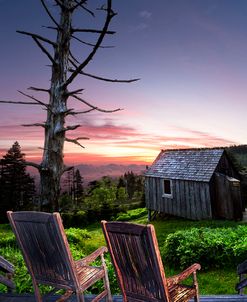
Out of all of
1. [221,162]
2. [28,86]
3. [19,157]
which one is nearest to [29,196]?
[19,157]

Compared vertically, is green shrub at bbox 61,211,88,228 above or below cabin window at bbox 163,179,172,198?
below

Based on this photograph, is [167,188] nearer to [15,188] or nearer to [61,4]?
[61,4]

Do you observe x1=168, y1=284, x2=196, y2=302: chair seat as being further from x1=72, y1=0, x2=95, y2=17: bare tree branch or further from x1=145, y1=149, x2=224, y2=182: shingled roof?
x1=145, y1=149, x2=224, y2=182: shingled roof

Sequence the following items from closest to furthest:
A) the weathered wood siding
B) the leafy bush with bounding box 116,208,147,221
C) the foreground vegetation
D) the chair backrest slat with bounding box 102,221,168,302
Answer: the chair backrest slat with bounding box 102,221,168,302
the foreground vegetation
the weathered wood siding
the leafy bush with bounding box 116,208,147,221

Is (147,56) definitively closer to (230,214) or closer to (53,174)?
(53,174)

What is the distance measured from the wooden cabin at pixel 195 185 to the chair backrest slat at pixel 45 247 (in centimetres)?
1904

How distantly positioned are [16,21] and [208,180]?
51.8 ft

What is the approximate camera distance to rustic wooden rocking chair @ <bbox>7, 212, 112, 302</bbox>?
3.49 m

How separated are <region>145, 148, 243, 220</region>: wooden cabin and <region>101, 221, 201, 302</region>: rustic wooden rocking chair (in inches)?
749

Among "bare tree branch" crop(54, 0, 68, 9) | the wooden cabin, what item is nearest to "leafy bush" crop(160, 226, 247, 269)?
"bare tree branch" crop(54, 0, 68, 9)

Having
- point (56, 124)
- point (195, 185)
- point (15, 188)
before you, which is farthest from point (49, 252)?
point (15, 188)

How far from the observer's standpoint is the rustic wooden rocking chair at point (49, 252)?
349cm

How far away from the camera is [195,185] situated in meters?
23.0

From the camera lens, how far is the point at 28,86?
5824 mm
